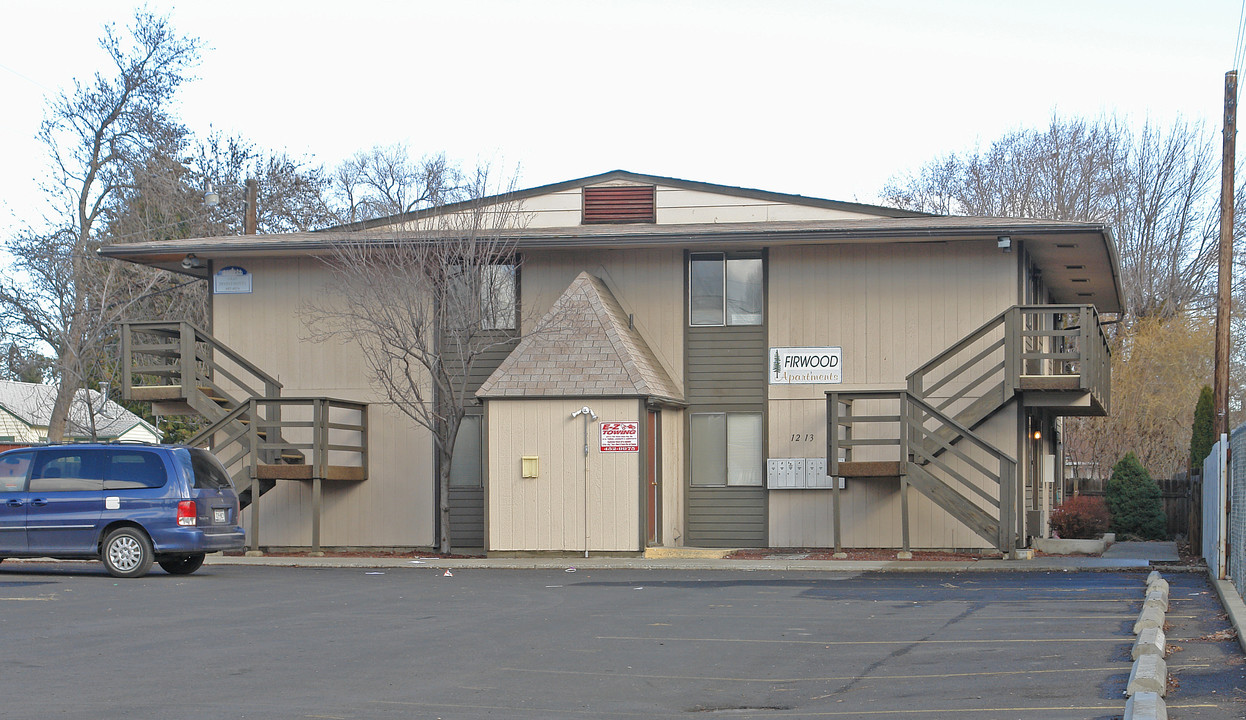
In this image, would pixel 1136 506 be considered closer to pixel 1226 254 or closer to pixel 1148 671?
pixel 1226 254

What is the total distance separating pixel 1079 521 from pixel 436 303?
1429 cm

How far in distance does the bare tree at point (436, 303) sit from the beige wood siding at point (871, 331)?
4640mm

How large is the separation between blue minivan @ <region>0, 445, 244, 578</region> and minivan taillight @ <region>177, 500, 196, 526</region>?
0.04 ft

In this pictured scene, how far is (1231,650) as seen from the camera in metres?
9.79

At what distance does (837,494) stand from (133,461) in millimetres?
10374

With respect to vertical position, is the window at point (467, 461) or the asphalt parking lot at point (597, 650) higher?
the window at point (467, 461)

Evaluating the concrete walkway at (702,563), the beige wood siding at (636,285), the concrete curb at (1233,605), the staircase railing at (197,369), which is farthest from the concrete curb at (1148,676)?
the staircase railing at (197,369)

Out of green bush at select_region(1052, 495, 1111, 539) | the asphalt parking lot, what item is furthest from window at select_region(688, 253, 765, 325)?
green bush at select_region(1052, 495, 1111, 539)

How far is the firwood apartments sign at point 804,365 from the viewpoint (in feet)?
74.0

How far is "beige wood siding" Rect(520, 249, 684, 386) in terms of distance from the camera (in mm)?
23203

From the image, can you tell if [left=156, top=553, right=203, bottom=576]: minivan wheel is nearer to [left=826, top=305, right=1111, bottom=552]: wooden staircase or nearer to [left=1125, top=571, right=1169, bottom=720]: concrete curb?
[left=826, top=305, right=1111, bottom=552]: wooden staircase

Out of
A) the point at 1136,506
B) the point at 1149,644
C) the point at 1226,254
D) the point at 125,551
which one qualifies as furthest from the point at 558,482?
the point at 1136,506

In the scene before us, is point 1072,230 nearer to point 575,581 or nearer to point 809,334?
point 809,334

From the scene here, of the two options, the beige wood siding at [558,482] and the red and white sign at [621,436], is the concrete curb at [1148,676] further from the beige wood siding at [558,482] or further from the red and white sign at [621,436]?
the beige wood siding at [558,482]
